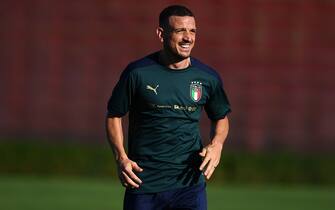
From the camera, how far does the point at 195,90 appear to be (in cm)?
828

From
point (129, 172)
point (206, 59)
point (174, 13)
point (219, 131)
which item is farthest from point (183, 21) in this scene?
point (206, 59)

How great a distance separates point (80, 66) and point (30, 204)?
583cm

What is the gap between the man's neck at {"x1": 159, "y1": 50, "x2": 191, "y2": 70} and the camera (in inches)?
327

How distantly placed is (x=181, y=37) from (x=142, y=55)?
1179 centimetres

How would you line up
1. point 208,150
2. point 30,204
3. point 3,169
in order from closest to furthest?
point 208,150 < point 30,204 < point 3,169

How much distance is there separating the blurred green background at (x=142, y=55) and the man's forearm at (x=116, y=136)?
11.1 m

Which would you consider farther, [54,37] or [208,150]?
[54,37]

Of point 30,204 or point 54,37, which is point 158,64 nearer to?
point 30,204

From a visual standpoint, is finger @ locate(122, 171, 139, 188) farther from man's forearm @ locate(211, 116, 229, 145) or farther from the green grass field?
the green grass field

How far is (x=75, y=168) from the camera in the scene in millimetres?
19875

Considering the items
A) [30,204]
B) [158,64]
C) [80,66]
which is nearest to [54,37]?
[80,66]

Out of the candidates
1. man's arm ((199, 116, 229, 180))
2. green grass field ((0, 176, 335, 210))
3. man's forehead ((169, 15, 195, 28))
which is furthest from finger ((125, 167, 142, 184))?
green grass field ((0, 176, 335, 210))

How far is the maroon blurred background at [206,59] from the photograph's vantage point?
65.4 feet

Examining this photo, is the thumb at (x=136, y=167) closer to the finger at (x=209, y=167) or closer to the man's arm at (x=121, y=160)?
the man's arm at (x=121, y=160)
